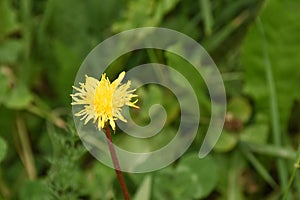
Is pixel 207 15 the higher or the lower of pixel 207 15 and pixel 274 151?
the higher

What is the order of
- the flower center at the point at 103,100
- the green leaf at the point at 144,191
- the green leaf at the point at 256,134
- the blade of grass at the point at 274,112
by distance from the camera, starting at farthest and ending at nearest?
1. the green leaf at the point at 256,134
2. the blade of grass at the point at 274,112
3. the green leaf at the point at 144,191
4. the flower center at the point at 103,100

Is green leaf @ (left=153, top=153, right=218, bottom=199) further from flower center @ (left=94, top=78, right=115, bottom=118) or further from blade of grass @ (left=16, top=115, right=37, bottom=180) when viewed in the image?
flower center @ (left=94, top=78, right=115, bottom=118)

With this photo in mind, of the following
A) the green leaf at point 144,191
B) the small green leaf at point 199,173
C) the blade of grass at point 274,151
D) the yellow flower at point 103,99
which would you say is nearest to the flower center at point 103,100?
the yellow flower at point 103,99

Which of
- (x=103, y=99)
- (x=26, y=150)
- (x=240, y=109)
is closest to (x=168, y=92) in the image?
(x=240, y=109)

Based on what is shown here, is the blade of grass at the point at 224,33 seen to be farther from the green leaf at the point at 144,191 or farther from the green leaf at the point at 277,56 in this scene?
the green leaf at the point at 144,191

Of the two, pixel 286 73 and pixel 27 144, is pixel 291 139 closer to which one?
pixel 286 73

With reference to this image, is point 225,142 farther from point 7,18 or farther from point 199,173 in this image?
point 7,18

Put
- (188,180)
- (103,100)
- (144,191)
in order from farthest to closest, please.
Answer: (188,180), (144,191), (103,100)
